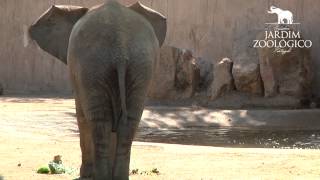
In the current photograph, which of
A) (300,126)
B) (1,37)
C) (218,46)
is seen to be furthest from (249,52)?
(1,37)

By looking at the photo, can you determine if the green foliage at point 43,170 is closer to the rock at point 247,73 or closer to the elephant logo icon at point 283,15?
the rock at point 247,73

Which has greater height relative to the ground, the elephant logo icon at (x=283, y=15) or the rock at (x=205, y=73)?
the elephant logo icon at (x=283, y=15)

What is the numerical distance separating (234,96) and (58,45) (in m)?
9.89

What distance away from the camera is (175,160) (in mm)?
7652

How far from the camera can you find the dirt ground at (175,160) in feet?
21.6

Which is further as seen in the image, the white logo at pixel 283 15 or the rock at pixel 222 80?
the white logo at pixel 283 15

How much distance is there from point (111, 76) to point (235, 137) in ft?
21.1

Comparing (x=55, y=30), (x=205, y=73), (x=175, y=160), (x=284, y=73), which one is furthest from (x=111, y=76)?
(x=205, y=73)

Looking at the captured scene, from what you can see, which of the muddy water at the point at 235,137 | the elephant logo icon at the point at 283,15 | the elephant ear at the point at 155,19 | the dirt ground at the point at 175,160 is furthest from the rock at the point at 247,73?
the elephant ear at the point at 155,19

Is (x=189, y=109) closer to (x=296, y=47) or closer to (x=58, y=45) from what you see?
(x=296, y=47)

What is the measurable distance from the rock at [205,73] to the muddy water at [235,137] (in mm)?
3980

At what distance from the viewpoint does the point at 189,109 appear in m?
14.3

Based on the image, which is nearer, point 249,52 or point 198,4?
point 249,52

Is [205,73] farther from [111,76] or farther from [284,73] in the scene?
[111,76]
